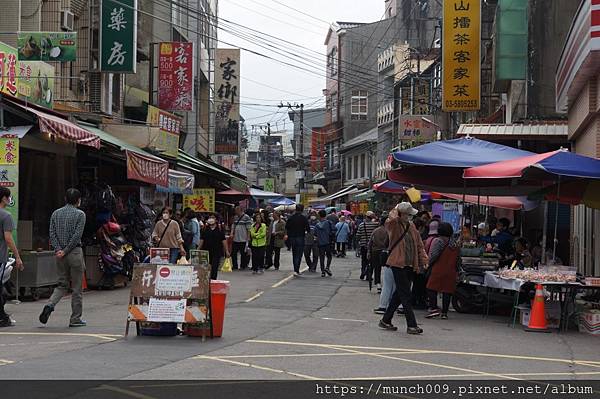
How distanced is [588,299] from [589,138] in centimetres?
487

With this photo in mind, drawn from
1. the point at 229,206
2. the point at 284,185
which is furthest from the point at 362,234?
the point at 284,185

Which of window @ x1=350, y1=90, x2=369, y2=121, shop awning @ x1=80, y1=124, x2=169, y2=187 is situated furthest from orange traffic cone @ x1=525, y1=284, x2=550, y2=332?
window @ x1=350, y1=90, x2=369, y2=121

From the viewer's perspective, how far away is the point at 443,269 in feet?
45.5

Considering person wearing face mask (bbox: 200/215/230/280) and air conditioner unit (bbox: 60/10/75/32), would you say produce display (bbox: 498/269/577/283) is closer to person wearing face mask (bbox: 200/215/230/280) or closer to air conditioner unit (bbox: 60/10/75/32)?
person wearing face mask (bbox: 200/215/230/280)

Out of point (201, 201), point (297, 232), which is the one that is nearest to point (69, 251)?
point (297, 232)

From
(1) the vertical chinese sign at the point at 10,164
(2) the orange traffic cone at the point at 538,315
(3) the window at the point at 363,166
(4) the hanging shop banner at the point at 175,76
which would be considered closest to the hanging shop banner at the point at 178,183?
(1) the vertical chinese sign at the point at 10,164

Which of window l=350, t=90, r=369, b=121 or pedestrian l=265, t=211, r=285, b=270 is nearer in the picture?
pedestrian l=265, t=211, r=285, b=270

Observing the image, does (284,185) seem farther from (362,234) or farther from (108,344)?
(108,344)

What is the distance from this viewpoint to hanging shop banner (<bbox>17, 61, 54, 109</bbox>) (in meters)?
16.7

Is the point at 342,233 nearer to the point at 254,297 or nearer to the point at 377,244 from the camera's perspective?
the point at 377,244

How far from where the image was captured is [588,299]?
1323 cm

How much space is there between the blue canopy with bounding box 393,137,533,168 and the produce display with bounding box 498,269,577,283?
95.9 inches

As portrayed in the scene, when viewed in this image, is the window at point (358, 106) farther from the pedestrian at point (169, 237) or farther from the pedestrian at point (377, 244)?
the pedestrian at point (169, 237)

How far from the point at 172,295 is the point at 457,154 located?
284 inches
